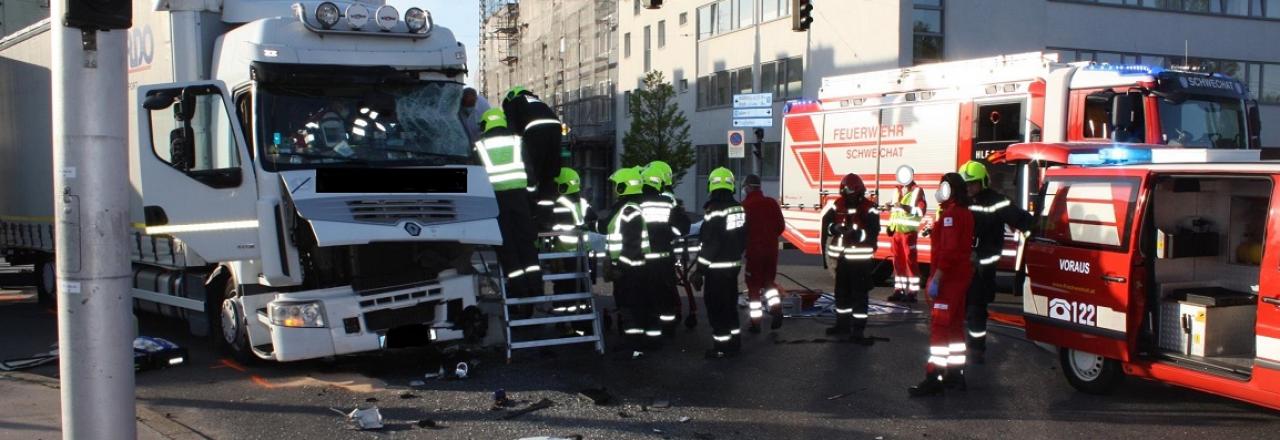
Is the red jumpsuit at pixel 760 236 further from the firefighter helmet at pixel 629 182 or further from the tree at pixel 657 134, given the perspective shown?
the tree at pixel 657 134

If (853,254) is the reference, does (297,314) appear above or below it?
below

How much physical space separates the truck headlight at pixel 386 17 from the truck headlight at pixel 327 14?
1.09ft

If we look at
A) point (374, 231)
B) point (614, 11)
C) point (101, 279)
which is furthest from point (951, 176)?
point (614, 11)

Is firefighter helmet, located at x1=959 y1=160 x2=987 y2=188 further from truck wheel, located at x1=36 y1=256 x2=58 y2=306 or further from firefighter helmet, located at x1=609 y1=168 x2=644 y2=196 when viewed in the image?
truck wheel, located at x1=36 y1=256 x2=58 y2=306

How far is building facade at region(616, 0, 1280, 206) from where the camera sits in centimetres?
2720

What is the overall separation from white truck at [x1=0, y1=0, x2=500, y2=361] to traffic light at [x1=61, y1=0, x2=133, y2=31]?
2929 millimetres

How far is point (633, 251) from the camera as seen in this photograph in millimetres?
9109

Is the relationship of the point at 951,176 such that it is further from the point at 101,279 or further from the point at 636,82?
the point at 636,82

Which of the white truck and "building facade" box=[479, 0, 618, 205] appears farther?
"building facade" box=[479, 0, 618, 205]

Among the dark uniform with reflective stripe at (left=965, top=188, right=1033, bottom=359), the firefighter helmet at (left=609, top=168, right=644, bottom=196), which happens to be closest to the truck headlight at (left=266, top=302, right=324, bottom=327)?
the firefighter helmet at (left=609, top=168, right=644, bottom=196)

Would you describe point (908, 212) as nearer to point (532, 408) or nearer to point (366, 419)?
point (532, 408)

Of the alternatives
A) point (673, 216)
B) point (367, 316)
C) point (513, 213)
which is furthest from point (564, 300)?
point (367, 316)

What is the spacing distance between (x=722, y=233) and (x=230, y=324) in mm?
4384

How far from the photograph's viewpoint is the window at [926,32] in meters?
26.9
